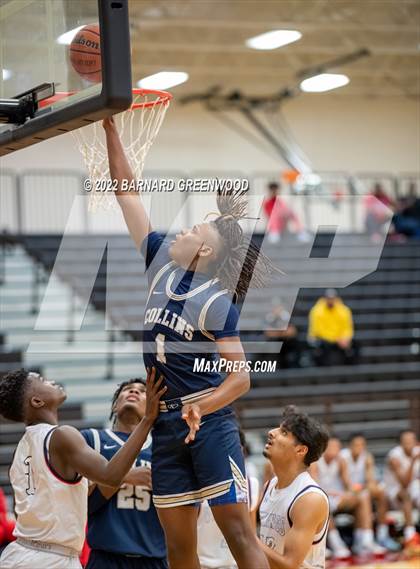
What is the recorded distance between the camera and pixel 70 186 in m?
18.0

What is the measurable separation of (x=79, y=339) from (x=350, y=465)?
14.9 ft

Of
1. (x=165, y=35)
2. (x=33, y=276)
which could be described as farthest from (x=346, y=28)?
(x=33, y=276)

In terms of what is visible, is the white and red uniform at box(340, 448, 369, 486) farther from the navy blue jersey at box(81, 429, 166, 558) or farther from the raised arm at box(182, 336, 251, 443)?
the raised arm at box(182, 336, 251, 443)

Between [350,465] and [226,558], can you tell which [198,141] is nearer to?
[350,465]

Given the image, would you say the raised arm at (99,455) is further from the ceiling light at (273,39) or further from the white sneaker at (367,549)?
the ceiling light at (273,39)

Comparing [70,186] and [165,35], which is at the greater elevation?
[165,35]

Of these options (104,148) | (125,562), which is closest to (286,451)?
(125,562)

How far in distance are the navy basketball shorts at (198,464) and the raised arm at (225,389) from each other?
0.10m

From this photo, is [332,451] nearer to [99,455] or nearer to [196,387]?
[99,455]

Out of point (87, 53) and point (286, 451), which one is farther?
point (286, 451)

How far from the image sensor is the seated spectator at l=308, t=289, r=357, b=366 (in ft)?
46.1

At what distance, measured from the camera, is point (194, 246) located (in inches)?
172

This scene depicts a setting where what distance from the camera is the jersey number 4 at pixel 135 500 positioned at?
5.09 meters

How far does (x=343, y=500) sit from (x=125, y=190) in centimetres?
715
